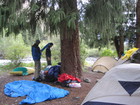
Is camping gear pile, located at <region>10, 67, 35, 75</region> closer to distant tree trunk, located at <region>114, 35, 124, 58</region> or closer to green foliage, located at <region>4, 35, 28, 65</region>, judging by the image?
green foliage, located at <region>4, 35, 28, 65</region>

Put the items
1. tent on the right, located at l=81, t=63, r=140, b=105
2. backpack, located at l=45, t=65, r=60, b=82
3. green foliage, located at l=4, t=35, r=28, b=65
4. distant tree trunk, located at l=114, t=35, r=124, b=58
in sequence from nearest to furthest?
tent on the right, located at l=81, t=63, r=140, b=105
backpack, located at l=45, t=65, r=60, b=82
distant tree trunk, located at l=114, t=35, r=124, b=58
green foliage, located at l=4, t=35, r=28, b=65

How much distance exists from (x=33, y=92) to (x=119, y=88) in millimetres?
2484

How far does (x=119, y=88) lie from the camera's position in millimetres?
2521

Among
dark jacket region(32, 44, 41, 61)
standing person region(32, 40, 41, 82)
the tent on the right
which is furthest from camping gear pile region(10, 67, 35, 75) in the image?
the tent on the right

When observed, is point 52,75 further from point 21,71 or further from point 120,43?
point 120,43

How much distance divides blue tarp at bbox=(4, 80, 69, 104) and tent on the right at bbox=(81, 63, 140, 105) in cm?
149

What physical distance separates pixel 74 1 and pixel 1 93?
349 centimetres

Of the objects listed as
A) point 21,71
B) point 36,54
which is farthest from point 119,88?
point 21,71

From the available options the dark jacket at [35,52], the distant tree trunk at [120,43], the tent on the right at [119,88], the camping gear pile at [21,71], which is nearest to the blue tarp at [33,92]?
the dark jacket at [35,52]

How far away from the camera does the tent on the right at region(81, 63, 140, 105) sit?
2404 millimetres

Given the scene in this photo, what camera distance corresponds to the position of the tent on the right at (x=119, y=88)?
240 cm

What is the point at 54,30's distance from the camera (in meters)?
5.21

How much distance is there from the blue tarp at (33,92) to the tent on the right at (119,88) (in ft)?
4.90

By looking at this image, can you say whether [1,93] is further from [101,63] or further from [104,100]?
[101,63]
